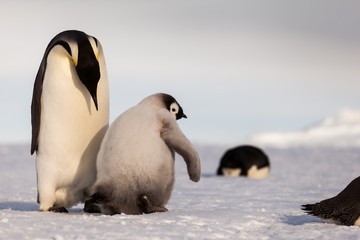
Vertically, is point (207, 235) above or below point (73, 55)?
below

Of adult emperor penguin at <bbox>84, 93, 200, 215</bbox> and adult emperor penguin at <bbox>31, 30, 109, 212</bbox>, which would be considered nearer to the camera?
adult emperor penguin at <bbox>84, 93, 200, 215</bbox>

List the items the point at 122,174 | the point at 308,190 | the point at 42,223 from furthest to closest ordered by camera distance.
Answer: the point at 308,190, the point at 122,174, the point at 42,223

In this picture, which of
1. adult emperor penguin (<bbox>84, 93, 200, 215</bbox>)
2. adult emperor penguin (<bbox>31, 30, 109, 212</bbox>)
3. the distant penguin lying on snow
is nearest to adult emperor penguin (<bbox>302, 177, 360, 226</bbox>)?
adult emperor penguin (<bbox>84, 93, 200, 215</bbox>)

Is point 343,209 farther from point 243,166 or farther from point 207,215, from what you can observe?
point 243,166

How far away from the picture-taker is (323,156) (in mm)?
20078

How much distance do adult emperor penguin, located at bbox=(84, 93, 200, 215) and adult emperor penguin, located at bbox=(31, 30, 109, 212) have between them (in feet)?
0.95

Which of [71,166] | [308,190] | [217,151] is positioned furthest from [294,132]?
[71,166]

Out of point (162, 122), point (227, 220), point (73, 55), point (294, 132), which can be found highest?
point (73, 55)

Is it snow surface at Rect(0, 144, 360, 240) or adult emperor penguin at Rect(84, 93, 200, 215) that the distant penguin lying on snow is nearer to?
snow surface at Rect(0, 144, 360, 240)

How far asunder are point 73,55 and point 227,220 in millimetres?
1717

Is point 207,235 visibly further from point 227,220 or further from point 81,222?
point 81,222

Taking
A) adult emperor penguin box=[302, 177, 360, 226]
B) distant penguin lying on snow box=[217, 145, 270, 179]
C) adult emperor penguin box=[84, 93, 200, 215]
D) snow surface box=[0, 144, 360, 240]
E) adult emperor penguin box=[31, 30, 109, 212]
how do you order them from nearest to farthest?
snow surface box=[0, 144, 360, 240], adult emperor penguin box=[302, 177, 360, 226], adult emperor penguin box=[84, 93, 200, 215], adult emperor penguin box=[31, 30, 109, 212], distant penguin lying on snow box=[217, 145, 270, 179]

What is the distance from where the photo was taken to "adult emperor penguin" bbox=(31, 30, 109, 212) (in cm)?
563

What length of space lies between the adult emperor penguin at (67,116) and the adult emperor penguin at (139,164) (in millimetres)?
290
